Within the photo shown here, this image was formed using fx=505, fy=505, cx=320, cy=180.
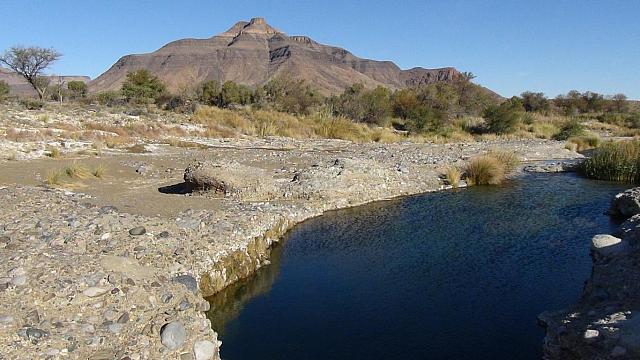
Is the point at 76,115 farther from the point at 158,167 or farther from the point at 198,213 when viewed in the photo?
the point at 198,213

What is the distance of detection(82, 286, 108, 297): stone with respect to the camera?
6.66 meters

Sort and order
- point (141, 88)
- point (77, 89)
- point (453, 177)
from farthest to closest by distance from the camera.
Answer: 1. point (77, 89)
2. point (141, 88)
3. point (453, 177)

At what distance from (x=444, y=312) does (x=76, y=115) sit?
28650 millimetres

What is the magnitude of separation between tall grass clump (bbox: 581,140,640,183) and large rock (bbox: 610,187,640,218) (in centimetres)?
703

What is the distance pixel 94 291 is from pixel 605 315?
6.64 metres

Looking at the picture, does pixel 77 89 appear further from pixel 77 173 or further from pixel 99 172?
pixel 77 173

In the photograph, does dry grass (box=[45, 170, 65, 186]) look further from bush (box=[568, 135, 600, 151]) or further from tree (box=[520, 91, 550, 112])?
tree (box=[520, 91, 550, 112])

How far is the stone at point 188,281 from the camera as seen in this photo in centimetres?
786

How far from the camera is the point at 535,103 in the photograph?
64375mm

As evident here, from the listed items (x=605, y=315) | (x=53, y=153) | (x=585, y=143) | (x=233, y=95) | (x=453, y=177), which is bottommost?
(x=605, y=315)

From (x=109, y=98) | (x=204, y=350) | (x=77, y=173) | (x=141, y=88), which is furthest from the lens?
(x=109, y=98)

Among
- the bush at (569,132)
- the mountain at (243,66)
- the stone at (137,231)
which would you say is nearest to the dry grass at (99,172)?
the stone at (137,231)

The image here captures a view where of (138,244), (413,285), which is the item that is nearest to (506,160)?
(413,285)

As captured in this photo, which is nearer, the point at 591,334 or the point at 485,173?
the point at 591,334
